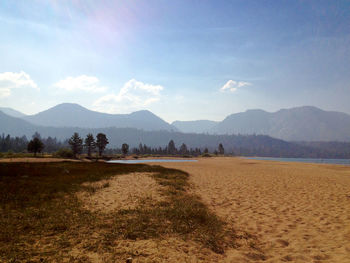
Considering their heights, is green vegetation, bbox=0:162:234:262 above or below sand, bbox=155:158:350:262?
above

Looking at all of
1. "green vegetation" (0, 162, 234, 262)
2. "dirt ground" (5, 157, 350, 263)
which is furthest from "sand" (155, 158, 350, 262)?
"green vegetation" (0, 162, 234, 262)

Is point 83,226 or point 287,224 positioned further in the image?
point 287,224

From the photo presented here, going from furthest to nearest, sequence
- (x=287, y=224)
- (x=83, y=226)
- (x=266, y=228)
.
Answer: (x=287, y=224) < (x=266, y=228) < (x=83, y=226)

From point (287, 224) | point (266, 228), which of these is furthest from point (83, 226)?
point (287, 224)

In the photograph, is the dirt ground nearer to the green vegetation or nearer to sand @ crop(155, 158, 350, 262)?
sand @ crop(155, 158, 350, 262)

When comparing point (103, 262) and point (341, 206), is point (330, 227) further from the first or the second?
point (103, 262)

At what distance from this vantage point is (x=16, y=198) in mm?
12422

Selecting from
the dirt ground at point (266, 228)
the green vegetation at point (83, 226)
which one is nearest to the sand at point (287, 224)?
the dirt ground at point (266, 228)

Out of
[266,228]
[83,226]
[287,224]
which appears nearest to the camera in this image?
[83,226]

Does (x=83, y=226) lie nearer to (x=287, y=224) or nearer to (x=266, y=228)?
(x=266, y=228)

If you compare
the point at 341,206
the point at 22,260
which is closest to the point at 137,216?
the point at 22,260

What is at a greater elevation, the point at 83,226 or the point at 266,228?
the point at 83,226

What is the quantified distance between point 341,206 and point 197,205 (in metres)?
10.3

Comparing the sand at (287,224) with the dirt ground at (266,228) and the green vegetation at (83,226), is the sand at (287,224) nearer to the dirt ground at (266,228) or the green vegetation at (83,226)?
the dirt ground at (266,228)
